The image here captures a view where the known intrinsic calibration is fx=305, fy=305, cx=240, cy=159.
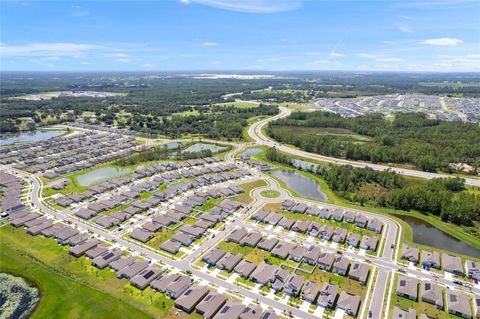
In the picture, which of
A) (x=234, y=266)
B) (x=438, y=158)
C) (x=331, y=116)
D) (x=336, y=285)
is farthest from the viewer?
(x=331, y=116)

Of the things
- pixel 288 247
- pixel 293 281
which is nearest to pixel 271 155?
pixel 288 247

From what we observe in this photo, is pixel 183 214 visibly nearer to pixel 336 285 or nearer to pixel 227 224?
pixel 227 224

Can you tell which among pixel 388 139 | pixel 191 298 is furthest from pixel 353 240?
pixel 388 139

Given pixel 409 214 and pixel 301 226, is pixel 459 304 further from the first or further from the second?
pixel 409 214

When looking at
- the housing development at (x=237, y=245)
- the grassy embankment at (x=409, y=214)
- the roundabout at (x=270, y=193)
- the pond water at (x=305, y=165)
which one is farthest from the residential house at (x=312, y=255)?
the pond water at (x=305, y=165)

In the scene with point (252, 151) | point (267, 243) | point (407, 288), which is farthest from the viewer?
point (252, 151)

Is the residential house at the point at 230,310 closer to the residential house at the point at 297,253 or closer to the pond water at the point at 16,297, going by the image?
the residential house at the point at 297,253
